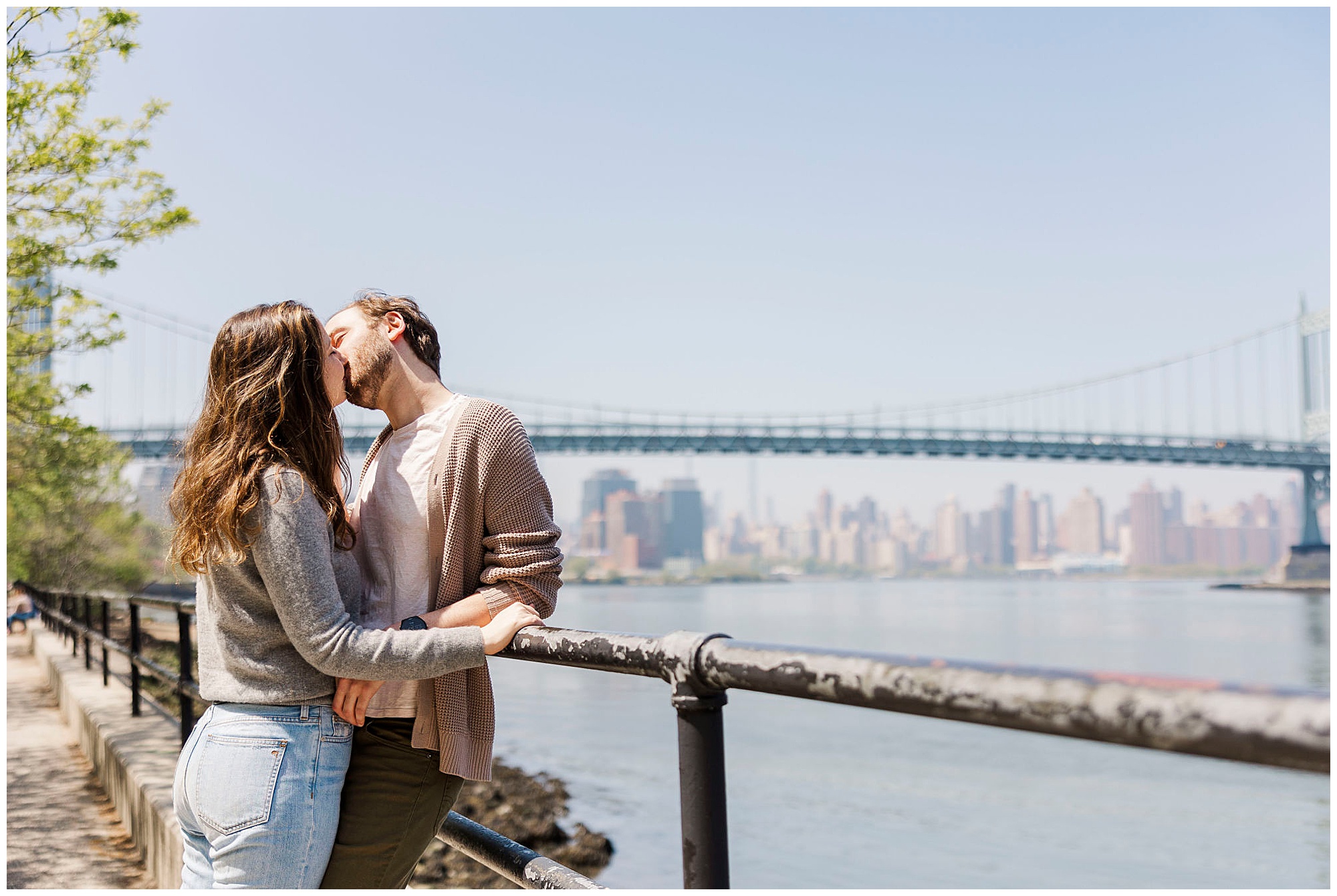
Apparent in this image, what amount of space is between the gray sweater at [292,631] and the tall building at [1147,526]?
108423 millimetres

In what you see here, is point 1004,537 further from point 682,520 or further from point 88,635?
point 88,635

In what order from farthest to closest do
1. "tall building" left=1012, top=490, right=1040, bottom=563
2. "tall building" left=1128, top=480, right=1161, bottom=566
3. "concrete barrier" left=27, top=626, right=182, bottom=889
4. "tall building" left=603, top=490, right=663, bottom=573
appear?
"tall building" left=1012, top=490, right=1040, bottom=563, "tall building" left=1128, top=480, right=1161, bottom=566, "tall building" left=603, top=490, right=663, bottom=573, "concrete barrier" left=27, top=626, right=182, bottom=889

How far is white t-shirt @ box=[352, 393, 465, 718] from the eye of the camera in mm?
1641

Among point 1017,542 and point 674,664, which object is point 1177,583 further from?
point 674,664

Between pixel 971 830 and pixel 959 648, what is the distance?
87.0 ft

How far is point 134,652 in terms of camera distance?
17.7ft

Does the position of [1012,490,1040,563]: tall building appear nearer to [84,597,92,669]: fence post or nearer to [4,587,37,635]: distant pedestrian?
[4,587,37,635]: distant pedestrian

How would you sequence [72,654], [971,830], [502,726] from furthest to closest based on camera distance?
[502,726] < [971,830] < [72,654]

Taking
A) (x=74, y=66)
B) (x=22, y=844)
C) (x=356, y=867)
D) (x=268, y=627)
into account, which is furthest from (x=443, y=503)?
(x=74, y=66)

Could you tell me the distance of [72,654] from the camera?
1112 cm

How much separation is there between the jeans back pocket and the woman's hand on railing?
0.32 metres

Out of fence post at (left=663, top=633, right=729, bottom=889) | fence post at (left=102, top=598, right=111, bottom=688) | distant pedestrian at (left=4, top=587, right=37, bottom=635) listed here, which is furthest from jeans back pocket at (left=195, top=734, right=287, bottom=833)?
distant pedestrian at (left=4, top=587, right=37, bottom=635)

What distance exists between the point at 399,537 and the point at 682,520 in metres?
88.8

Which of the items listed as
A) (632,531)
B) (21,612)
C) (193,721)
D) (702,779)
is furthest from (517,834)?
(632,531)
